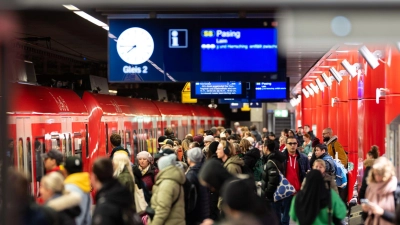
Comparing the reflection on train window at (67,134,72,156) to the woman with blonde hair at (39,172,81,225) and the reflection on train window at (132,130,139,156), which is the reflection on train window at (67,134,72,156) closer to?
the reflection on train window at (132,130,139,156)

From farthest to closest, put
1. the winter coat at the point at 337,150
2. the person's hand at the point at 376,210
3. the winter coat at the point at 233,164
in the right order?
the winter coat at the point at 337,150 < the winter coat at the point at 233,164 < the person's hand at the point at 376,210

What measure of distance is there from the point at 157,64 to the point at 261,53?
1.22 metres

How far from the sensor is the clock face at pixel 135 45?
8984 millimetres

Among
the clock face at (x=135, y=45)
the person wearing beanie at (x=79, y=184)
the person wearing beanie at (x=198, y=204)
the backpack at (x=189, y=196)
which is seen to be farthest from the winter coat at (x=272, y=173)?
the person wearing beanie at (x=79, y=184)

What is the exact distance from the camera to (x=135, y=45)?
918cm

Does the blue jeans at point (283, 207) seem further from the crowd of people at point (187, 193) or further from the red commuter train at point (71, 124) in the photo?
the red commuter train at point (71, 124)

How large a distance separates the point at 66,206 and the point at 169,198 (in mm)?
1589

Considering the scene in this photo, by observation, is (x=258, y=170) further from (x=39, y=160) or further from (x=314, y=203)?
(x=314, y=203)

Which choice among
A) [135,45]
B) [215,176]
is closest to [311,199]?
[215,176]

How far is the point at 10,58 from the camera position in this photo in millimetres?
4688

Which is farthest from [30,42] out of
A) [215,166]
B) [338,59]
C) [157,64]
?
[215,166]

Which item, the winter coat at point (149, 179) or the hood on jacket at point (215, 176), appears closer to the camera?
the hood on jacket at point (215, 176)

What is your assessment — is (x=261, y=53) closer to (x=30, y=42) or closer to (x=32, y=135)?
(x=32, y=135)

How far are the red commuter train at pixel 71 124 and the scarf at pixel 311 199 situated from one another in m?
2.96
